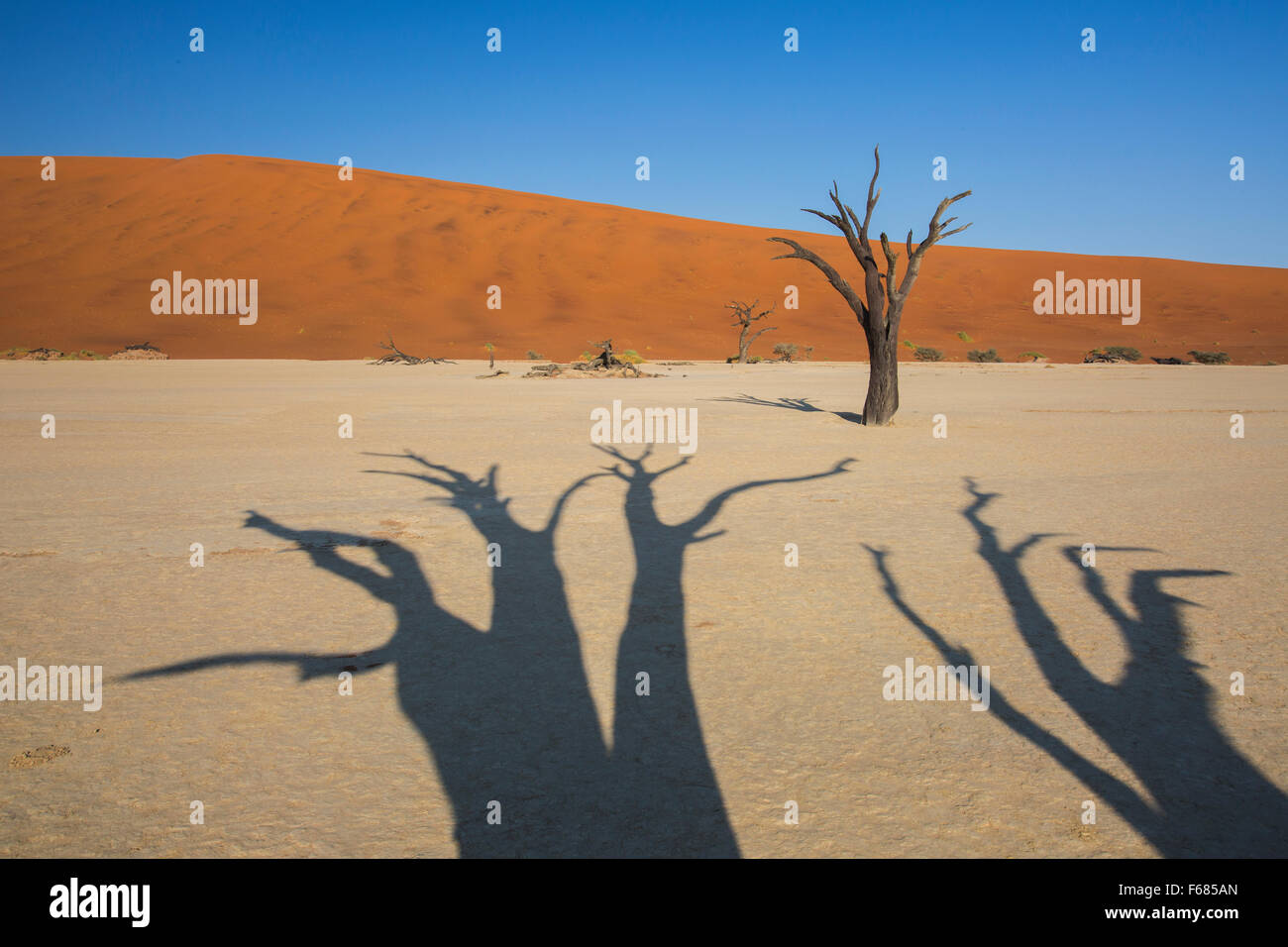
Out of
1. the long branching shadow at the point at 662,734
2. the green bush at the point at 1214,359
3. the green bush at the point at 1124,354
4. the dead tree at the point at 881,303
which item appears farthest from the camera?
the green bush at the point at 1124,354

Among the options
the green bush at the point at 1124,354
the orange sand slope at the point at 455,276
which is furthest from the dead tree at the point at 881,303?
the green bush at the point at 1124,354

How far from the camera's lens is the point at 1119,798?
9.18 feet

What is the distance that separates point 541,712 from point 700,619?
1396 mm

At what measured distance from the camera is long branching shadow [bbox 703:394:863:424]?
48.9ft

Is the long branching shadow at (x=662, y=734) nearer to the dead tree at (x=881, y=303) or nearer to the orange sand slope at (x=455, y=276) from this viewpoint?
the dead tree at (x=881, y=303)

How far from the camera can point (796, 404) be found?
1714cm

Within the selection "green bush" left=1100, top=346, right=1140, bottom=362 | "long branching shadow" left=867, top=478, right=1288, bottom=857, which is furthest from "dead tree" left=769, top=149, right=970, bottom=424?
"green bush" left=1100, top=346, right=1140, bottom=362

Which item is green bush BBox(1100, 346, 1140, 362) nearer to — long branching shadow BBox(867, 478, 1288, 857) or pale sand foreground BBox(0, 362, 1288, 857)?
pale sand foreground BBox(0, 362, 1288, 857)

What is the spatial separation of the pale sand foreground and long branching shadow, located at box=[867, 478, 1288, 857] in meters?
0.04

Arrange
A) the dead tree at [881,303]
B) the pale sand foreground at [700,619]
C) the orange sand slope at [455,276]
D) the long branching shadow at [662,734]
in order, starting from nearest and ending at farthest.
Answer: the long branching shadow at [662,734] → the pale sand foreground at [700,619] → the dead tree at [881,303] → the orange sand slope at [455,276]

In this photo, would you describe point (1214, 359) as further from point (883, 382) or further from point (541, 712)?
point (541, 712)

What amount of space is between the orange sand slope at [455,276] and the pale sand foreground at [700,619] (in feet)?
107

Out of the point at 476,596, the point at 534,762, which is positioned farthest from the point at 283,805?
the point at 476,596

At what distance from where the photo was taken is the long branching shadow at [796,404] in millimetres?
14898
